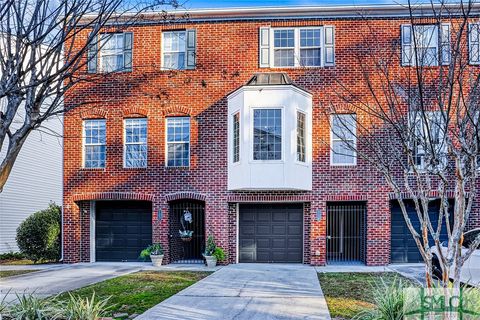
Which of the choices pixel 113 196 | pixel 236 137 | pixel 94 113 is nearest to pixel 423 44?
pixel 236 137

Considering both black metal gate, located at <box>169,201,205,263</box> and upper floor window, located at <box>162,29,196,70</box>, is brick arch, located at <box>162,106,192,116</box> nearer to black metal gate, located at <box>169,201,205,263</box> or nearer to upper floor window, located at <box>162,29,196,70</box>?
upper floor window, located at <box>162,29,196,70</box>

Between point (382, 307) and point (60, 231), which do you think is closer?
point (382, 307)

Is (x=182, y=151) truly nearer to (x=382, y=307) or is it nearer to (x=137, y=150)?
(x=137, y=150)

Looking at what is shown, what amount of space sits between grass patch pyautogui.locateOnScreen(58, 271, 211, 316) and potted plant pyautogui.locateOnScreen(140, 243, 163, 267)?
1.68 metres

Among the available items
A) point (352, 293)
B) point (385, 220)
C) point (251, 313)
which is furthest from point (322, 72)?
point (251, 313)

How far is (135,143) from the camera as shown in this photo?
56.3 feet

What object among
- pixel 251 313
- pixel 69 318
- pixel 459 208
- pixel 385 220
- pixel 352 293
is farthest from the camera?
pixel 385 220

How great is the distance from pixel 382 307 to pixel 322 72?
11.2 meters

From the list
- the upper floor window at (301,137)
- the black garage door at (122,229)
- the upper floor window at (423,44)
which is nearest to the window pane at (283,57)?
the upper floor window at (301,137)

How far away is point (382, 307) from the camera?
6.53 meters

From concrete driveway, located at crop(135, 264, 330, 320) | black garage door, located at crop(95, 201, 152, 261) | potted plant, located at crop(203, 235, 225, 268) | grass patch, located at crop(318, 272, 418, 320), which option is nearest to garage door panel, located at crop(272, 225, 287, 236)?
potted plant, located at crop(203, 235, 225, 268)

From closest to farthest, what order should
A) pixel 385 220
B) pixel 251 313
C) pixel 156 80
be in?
1. pixel 251 313
2. pixel 385 220
3. pixel 156 80

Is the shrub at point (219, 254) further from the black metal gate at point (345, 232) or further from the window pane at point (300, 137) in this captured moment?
the window pane at point (300, 137)

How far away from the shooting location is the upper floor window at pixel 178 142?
55.4 feet
